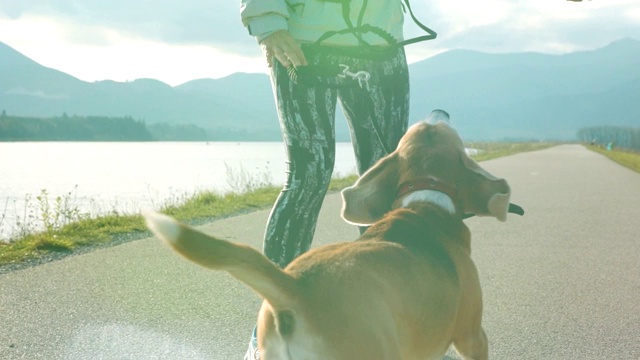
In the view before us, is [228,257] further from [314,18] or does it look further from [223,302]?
[223,302]

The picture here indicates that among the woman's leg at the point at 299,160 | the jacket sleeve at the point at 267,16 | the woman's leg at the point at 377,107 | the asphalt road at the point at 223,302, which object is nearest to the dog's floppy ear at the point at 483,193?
the woman's leg at the point at 377,107

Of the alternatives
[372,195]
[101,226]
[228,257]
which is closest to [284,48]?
[372,195]

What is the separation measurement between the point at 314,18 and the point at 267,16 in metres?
0.28

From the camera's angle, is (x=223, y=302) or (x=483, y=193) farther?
(x=223, y=302)

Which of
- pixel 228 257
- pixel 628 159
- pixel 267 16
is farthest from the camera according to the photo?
pixel 628 159

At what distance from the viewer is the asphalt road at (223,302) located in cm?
420

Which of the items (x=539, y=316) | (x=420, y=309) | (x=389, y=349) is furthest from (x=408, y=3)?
(x=539, y=316)

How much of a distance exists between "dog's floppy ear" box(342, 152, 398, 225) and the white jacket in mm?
604

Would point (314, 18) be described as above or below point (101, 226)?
above

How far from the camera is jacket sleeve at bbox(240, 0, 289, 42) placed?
121 inches

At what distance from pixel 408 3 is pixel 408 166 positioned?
87 cm

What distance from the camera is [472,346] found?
2844 mm

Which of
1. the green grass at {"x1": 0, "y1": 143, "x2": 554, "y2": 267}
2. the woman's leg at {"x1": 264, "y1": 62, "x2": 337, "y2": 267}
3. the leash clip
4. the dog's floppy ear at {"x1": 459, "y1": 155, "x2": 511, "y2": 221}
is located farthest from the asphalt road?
the leash clip

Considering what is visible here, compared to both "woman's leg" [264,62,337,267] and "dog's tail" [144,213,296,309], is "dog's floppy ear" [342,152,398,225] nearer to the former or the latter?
"woman's leg" [264,62,337,267]
